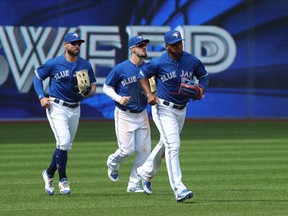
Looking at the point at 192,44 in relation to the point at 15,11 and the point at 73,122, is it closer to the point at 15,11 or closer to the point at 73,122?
the point at 15,11

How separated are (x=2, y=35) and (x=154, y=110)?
45.3ft

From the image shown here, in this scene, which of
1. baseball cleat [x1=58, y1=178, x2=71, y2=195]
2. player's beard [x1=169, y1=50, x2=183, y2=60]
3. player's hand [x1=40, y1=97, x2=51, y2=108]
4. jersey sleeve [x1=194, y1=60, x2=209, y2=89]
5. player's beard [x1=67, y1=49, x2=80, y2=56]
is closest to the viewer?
player's beard [x1=169, y1=50, x2=183, y2=60]

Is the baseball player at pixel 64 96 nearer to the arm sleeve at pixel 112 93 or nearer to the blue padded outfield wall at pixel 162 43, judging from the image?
the arm sleeve at pixel 112 93

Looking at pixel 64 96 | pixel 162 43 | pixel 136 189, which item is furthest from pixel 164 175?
pixel 162 43

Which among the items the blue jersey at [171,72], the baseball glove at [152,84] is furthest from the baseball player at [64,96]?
the blue jersey at [171,72]

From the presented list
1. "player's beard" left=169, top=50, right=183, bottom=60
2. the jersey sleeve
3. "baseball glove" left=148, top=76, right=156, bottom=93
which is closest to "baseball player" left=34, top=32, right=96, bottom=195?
"baseball glove" left=148, top=76, right=156, bottom=93

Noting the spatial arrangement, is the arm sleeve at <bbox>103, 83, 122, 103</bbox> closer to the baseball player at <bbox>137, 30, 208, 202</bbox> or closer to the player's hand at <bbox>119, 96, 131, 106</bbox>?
the player's hand at <bbox>119, 96, 131, 106</bbox>

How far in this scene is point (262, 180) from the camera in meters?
13.4

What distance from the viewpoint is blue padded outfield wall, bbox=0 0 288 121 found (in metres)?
24.7

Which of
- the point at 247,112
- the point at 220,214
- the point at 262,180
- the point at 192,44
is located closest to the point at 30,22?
the point at 192,44

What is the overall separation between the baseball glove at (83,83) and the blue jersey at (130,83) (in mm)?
517

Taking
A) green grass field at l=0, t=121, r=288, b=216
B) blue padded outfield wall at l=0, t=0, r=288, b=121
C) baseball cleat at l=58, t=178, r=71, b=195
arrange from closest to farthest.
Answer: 1. green grass field at l=0, t=121, r=288, b=216
2. baseball cleat at l=58, t=178, r=71, b=195
3. blue padded outfield wall at l=0, t=0, r=288, b=121

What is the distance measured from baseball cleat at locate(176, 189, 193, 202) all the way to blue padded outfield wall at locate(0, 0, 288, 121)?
14.0m

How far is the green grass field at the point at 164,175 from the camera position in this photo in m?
10.7
